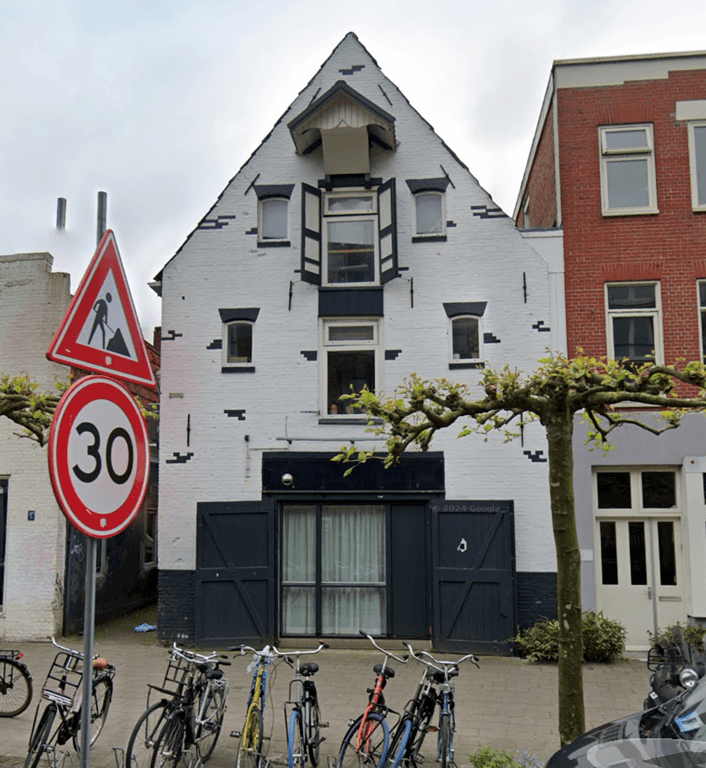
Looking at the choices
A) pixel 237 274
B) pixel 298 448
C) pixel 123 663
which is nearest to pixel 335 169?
pixel 237 274

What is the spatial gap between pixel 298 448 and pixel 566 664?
7.46 m

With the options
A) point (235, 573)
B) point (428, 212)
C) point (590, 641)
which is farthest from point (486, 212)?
point (235, 573)

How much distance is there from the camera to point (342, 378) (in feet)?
45.0

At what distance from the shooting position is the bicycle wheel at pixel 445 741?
6559 millimetres

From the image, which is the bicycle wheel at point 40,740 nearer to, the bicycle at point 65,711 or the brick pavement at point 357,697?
the bicycle at point 65,711

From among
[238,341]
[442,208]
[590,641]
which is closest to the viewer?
[590,641]

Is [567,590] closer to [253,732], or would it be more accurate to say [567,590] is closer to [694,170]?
[253,732]

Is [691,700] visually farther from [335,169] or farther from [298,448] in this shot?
[335,169]

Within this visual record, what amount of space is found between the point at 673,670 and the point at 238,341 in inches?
342

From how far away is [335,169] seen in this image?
546 inches

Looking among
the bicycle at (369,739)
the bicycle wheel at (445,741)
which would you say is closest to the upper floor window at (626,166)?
the bicycle wheel at (445,741)

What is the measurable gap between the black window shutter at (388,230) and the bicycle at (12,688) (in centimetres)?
812

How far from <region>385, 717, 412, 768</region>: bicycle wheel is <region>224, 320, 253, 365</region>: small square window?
827 cm

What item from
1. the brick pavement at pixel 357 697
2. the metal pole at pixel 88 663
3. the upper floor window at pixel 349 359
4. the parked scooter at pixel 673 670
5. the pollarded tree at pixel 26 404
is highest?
the upper floor window at pixel 349 359
